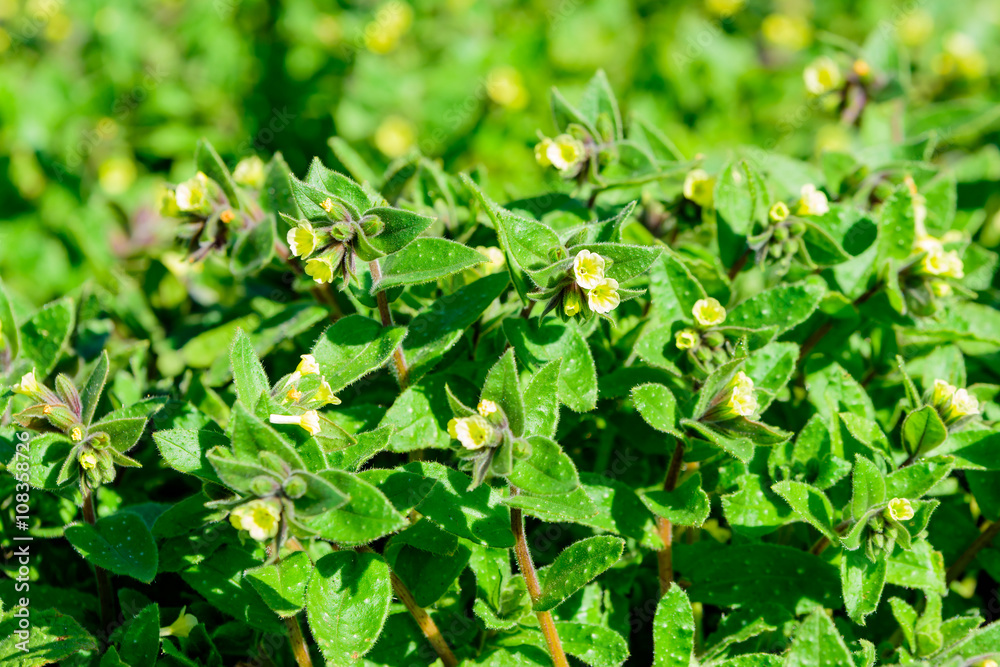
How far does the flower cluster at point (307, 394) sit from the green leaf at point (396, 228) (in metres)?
0.39

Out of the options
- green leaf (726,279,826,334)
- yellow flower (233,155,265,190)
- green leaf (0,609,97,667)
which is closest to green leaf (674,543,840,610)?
green leaf (726,279,826,334)

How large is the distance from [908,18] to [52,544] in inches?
262

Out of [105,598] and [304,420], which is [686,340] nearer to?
[304,420]

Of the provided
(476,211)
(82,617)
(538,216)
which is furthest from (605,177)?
(82,617)

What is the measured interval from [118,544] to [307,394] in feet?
2.65

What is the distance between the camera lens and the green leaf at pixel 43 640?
245 centimetres

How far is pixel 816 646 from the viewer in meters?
2.29

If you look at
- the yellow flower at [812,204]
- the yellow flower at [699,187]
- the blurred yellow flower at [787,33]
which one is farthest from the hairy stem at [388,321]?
the blurred yellow flower at [787,33]

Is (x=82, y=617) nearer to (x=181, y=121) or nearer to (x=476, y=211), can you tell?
(x=476, y=211)

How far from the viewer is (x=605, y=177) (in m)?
3.11

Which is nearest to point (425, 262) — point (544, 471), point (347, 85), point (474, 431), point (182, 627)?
point (474, 431)

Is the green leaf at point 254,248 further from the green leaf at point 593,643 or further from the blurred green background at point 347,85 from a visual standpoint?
the blurred green background at point 347,85

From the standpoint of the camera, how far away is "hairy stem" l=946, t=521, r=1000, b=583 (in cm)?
294

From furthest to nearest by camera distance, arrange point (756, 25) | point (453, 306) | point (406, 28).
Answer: point (756, 25)
point (406, 28)
point (453, 306)
